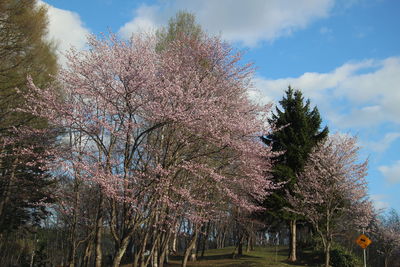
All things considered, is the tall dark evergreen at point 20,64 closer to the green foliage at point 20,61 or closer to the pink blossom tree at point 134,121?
the green foliage at point 20,61

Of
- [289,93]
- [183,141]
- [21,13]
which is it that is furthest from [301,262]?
[21,13]

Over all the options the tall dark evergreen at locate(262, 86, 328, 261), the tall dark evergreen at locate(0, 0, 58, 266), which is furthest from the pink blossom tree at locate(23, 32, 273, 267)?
the tall dark evergreen at locate(262, 86, 328, 261)

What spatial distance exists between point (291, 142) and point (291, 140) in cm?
15

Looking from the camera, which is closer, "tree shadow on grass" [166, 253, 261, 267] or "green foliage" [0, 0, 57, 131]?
"green foliage" [0, 0, 57, 131]

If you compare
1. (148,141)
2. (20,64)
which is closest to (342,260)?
(148,141)

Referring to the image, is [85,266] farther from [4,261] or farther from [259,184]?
[4,261]

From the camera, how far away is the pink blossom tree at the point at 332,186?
71.4 ft

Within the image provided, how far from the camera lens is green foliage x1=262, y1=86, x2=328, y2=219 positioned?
2584cm

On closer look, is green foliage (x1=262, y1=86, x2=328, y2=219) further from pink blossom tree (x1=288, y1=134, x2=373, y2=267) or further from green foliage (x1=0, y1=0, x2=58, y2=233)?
green foliage (x1=0, y1=0, x2=58, y2=233)

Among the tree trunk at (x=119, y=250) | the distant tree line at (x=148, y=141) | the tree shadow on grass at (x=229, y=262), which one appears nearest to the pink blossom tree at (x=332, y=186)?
the distant tree line at (x=148, y=141)

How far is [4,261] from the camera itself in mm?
38656

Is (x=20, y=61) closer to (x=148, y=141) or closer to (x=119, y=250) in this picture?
(x=148, y=141)

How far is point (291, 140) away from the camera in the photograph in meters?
28.1

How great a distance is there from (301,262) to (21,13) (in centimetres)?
2257
